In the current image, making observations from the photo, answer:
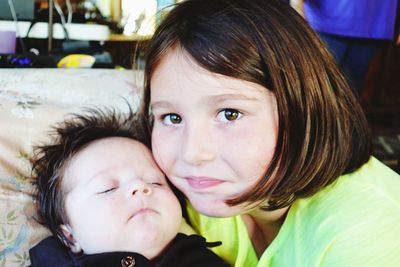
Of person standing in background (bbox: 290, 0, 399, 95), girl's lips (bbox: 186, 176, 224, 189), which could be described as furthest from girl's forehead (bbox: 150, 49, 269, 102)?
person standing in background (bbox: 290, 0, 399, 95)

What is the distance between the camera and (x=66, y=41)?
202 cm

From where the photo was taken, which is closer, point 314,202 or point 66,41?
point 314,202

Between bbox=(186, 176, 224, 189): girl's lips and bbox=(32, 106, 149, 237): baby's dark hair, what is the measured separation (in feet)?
0.77

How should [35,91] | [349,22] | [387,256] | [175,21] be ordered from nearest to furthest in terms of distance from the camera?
[387,256] < [175,21] < [35,91] < [349,22]

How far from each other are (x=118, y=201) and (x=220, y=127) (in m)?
→ 0.26

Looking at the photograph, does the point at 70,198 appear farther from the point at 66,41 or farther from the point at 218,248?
the point at 66,41

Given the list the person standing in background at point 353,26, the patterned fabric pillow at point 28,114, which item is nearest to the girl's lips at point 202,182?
the patterned fabric pillow at point 28,114

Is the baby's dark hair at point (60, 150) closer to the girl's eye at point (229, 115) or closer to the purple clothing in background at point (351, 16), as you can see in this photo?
the girl's eye at point (229, 115)

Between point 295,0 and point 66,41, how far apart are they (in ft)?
3.51

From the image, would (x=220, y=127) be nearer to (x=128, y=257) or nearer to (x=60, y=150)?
(x=128, y=257)

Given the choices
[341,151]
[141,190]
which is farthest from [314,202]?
[141,190]

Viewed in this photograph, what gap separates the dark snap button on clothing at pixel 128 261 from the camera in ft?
2.63

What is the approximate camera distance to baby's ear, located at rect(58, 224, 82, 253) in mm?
919

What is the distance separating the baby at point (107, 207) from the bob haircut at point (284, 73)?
17cm
